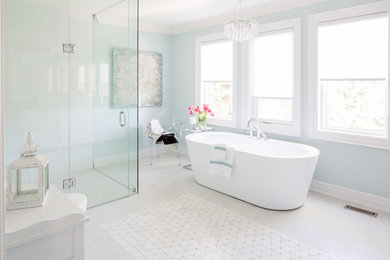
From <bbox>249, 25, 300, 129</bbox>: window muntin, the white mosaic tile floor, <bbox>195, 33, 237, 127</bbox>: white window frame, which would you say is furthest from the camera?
<bbox>195, 33, 237, 127</bbox>: white window frame

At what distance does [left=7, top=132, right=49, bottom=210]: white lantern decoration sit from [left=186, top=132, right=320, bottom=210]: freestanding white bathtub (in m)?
2.40

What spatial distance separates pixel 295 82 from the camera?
12.9 ft

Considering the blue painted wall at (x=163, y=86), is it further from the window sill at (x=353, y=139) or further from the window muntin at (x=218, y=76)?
the window sill at (x=353, y=139)

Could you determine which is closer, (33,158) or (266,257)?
(33,158)

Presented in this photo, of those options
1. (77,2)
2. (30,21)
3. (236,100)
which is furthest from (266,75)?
(30,21)

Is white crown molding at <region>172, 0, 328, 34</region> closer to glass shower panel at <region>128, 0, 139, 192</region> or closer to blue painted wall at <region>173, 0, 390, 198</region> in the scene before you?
blue painted wall at <region>173, 0, 390, 198</region>

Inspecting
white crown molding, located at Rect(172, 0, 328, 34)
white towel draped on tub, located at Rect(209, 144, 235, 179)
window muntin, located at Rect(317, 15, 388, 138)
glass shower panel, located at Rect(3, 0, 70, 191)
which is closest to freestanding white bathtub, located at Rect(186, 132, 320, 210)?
white towel draped on tub, located at Rect(209, 144, 235, 179)

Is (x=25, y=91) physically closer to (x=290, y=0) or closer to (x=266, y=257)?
(x=266, y=257)

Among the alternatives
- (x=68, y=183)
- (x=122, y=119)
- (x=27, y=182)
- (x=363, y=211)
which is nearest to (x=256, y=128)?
(x=363, y=211)

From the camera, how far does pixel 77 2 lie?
3010 millimetres

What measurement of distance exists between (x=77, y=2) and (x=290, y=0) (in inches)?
109

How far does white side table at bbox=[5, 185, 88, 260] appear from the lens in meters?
0.94

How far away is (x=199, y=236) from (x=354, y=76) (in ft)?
8.83

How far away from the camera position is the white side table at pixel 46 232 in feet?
3.09
